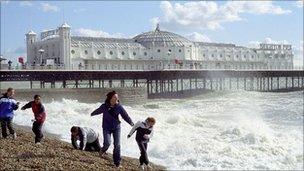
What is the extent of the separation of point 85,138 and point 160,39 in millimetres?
76589

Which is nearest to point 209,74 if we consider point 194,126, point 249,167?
point 194,126

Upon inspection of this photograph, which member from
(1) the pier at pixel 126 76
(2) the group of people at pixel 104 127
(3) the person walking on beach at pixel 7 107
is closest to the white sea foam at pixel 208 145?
(2) the group of people at pixel 104 127

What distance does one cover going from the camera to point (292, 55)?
109562 mm

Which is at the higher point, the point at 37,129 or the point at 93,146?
the point at 37,129

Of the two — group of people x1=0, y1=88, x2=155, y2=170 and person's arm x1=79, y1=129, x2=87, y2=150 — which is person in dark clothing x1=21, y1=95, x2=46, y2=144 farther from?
person's arm x1=79, y1=129, x2=87, y2=150

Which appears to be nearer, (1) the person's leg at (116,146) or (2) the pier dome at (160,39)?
(1) the person's leg at (116,146)

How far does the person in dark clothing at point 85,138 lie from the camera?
955cm

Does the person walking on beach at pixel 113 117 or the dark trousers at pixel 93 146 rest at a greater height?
the person walking on beach at pixel 113 117

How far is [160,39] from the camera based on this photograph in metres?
85.8

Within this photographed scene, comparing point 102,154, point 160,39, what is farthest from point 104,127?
point 160,39

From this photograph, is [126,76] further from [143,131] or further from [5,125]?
[143,131]

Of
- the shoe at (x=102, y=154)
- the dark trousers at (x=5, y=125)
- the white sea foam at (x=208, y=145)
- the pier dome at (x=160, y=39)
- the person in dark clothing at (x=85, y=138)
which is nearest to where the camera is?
the shoe at (x=102, y=154)

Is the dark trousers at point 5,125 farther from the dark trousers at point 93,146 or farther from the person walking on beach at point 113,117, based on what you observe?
the person walking on beach at point 113,117

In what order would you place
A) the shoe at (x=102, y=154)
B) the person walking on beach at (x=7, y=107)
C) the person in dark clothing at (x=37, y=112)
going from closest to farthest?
the shoe at (x=102, y=154)
the person in dark clothing at (x=37, y=112)
the person walking on beach at (x=7, y=107)
